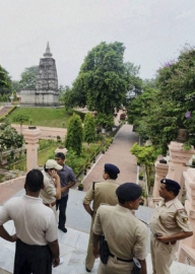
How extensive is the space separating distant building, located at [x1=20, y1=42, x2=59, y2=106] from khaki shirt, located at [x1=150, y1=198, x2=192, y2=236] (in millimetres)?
28477

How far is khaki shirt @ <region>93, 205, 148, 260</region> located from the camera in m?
1.63

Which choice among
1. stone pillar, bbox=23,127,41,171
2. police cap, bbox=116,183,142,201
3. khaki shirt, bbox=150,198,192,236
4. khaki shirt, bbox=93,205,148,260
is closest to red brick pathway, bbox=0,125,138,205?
stone pillar, bbox=23,127,41,171

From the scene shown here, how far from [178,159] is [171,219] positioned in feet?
11.2

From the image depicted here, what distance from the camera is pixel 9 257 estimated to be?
2.90 m

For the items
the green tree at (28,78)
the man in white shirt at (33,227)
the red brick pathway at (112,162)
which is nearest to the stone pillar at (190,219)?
the man in white shirt at (33,227)

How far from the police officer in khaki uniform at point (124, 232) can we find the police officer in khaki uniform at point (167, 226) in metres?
0.61

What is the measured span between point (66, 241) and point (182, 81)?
A: 4293 millimetres

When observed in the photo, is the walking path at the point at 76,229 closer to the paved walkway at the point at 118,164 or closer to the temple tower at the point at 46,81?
the paved walkway at the point at 118,164

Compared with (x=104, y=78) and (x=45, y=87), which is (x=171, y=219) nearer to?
(x=104, y=78)

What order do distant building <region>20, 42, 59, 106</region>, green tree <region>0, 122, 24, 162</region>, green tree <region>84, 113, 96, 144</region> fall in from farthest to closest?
distant building <region>20, 42, 59, 106</region>, green tree <region>84, 113, 96, 144</region>, green tree <region>0, 122, 24, 162</region>

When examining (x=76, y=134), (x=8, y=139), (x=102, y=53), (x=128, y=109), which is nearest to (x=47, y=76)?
(x=102, y=53)

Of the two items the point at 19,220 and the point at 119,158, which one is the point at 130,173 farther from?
the point at 19,220

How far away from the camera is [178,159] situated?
5.35m

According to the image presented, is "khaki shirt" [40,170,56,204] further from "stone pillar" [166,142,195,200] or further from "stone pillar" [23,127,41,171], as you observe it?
"stone pillar" [23,127,41,171]
